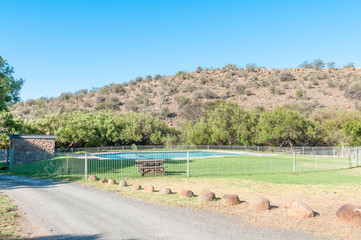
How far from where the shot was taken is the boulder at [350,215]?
6594mm

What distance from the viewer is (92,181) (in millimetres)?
14320

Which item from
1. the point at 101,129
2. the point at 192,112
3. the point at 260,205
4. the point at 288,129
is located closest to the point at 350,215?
the point at 260,205

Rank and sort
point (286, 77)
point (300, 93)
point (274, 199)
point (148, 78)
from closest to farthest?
point (274, 199)
point (300, 93)
point (286, 77)
point (148, 78)

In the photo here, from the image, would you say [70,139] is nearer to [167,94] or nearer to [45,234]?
[45,234]

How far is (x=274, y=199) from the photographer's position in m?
10.1

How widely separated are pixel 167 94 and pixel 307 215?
79030mm

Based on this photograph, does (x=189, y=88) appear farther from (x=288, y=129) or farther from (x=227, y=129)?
(x=288, y=129)

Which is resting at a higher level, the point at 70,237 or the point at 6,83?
the point at 6,83

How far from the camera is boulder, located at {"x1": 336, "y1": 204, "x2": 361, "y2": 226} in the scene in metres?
6.59

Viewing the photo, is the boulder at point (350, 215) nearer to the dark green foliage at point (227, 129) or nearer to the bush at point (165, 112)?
the dark green foliage at point (227, 129)

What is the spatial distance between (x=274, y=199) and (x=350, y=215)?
11.6 ft

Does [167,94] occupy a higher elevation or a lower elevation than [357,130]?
higher

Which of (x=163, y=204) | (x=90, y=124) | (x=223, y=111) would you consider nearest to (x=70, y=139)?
(x=90, y=124)

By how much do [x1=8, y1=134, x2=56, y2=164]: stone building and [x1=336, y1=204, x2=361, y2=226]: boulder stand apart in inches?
964
